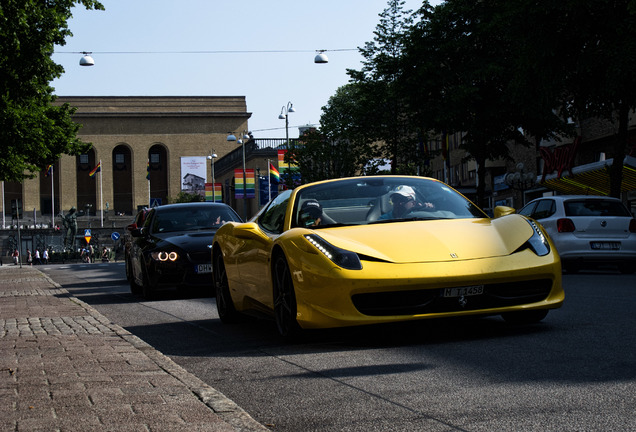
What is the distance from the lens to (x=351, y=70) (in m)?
39.2

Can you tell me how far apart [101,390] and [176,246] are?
944 cm

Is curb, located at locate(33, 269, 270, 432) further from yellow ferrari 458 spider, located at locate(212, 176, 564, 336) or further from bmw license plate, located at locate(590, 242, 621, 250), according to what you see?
bmw license plate, located at locate(590, 242, 621, 250)

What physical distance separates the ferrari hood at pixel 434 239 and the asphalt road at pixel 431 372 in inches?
26.1

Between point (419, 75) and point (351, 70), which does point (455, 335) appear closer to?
point (419, 75)

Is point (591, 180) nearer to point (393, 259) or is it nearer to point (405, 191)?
point (405, 191)

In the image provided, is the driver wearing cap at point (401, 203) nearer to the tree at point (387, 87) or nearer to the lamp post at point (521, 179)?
the tree at point (387, 87)

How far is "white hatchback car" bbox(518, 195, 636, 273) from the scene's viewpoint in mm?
19656

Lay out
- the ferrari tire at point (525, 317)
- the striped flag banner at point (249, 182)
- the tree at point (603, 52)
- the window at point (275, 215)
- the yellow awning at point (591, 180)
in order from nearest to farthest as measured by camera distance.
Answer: the ferrari tire at point (525, 317) → the window at point (275, 215) → the tree at point (603, 52) → the yellow awning at point (591, 180) → the striped flag banner at point (249, 182)

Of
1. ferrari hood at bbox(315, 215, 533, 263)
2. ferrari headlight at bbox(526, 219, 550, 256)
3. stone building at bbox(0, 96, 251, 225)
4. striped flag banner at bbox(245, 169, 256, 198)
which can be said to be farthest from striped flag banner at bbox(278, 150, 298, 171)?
stone building at bbox(0, 96, 251, 225)

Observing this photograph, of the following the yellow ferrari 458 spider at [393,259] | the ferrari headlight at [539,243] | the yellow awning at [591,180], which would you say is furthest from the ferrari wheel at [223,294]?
the yellow awning at [591,180]

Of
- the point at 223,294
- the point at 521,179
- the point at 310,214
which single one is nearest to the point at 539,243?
the point at 310,214

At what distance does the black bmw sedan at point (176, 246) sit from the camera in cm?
1452

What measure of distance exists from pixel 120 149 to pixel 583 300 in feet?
349

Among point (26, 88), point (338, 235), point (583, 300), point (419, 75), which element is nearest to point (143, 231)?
point (583, 300)
